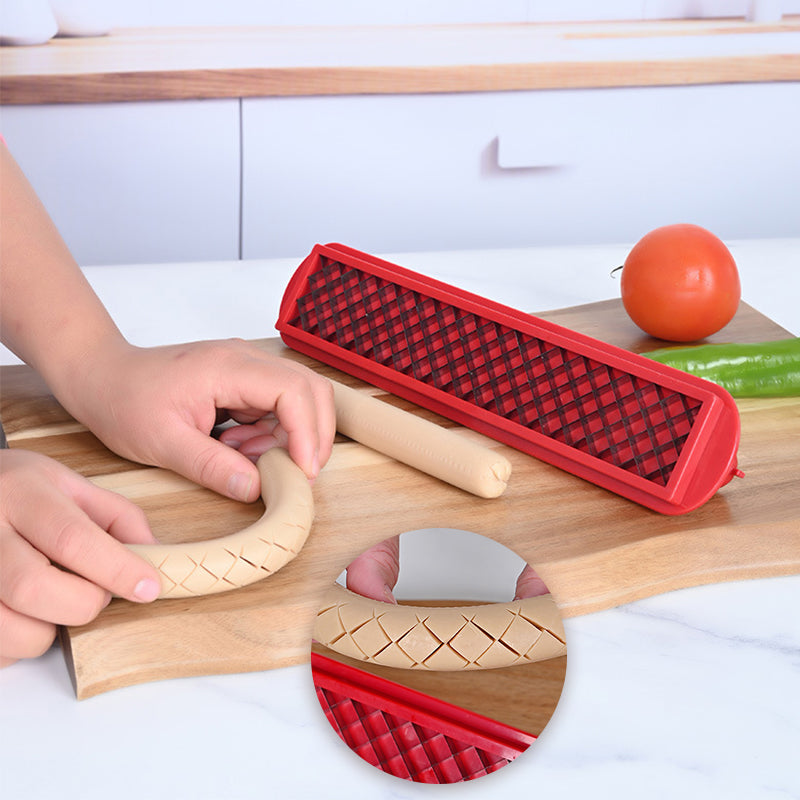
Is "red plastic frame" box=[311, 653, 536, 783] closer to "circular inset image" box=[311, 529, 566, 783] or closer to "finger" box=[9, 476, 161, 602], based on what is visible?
"circular inset image" box=[311, 529, 566, 783]

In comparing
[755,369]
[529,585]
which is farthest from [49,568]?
[755,369]

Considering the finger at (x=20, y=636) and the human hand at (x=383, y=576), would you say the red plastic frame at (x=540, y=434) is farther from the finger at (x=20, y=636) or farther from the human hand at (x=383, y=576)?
the finger at (x=20, y=636)

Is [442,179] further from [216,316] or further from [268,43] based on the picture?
[216,316]

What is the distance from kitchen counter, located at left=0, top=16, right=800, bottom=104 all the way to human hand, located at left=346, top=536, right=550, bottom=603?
1267 millimetres

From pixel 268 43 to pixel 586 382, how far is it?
1.48 meters

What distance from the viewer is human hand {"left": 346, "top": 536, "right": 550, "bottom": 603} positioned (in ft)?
1.87

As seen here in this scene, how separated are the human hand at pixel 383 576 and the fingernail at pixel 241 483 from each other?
10cm

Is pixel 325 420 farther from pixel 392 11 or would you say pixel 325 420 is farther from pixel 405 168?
pixel 392 11

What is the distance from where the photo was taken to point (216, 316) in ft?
3.39

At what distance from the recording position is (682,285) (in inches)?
35.8

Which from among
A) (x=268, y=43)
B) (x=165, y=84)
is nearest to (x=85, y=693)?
(x=165, y=84)

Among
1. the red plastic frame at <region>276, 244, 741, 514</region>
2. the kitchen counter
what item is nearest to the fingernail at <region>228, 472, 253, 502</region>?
the red plastic frame at <region>276, 244, 741, 514</region>

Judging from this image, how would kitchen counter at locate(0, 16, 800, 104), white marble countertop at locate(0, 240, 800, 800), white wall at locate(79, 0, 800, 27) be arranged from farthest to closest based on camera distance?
white wall at locate(79, 0, 800, 27) < kitchen counter at locate(0, 16, 800, 104) < white marble countertop at locate(0, 240, 800, 800)

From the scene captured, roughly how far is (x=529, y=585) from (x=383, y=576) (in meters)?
0.09
